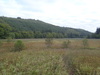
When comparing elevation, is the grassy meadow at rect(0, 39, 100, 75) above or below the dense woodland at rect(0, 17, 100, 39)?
→ below

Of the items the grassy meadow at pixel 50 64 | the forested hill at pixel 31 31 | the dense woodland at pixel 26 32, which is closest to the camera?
the grassy meadow at pixel 50 64

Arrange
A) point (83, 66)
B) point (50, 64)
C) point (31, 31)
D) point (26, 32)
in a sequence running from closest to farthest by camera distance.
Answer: point (83, 66)
point (50, 64)
point (26, 32)
point (31, 31)

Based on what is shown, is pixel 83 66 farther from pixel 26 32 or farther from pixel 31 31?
pixel 31 31

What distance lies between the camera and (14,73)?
8234mm

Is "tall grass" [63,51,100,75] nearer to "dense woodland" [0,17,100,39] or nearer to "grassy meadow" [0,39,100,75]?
"grassy meadow" [0,39,100,75]

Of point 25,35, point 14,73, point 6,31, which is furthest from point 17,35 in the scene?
point 14,73

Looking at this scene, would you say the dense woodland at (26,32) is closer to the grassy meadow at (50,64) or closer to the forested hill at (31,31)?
the forested hill at (31,31)

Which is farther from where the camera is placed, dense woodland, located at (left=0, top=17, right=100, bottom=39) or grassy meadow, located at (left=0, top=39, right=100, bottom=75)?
dense woodland, located at (left=0, top=17, right=100, bottom=39)

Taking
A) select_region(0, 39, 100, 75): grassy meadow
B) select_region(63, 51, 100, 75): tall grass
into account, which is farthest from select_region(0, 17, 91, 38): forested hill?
select_region(63, 51, 100, 75): tall grass

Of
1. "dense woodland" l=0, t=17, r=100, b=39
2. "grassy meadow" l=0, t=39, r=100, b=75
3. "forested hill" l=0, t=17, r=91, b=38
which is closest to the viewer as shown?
"grassy meadow" l=0, t=39, r=100, b=75

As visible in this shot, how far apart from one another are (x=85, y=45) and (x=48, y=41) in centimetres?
894

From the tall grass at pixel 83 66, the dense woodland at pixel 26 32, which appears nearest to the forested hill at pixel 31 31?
the dense woodland at pixel 26 32

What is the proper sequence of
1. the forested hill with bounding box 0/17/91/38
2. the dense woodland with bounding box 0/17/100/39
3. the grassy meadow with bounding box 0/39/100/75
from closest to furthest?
1. the grassy meadow with bounding box 0/39/100/75
2. the dense woodland with bounding box 0/17/100/39
3. the forested hill with bounding box 0/17/91/38

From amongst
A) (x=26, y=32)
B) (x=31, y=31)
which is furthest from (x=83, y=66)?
(x=31, y=31)
